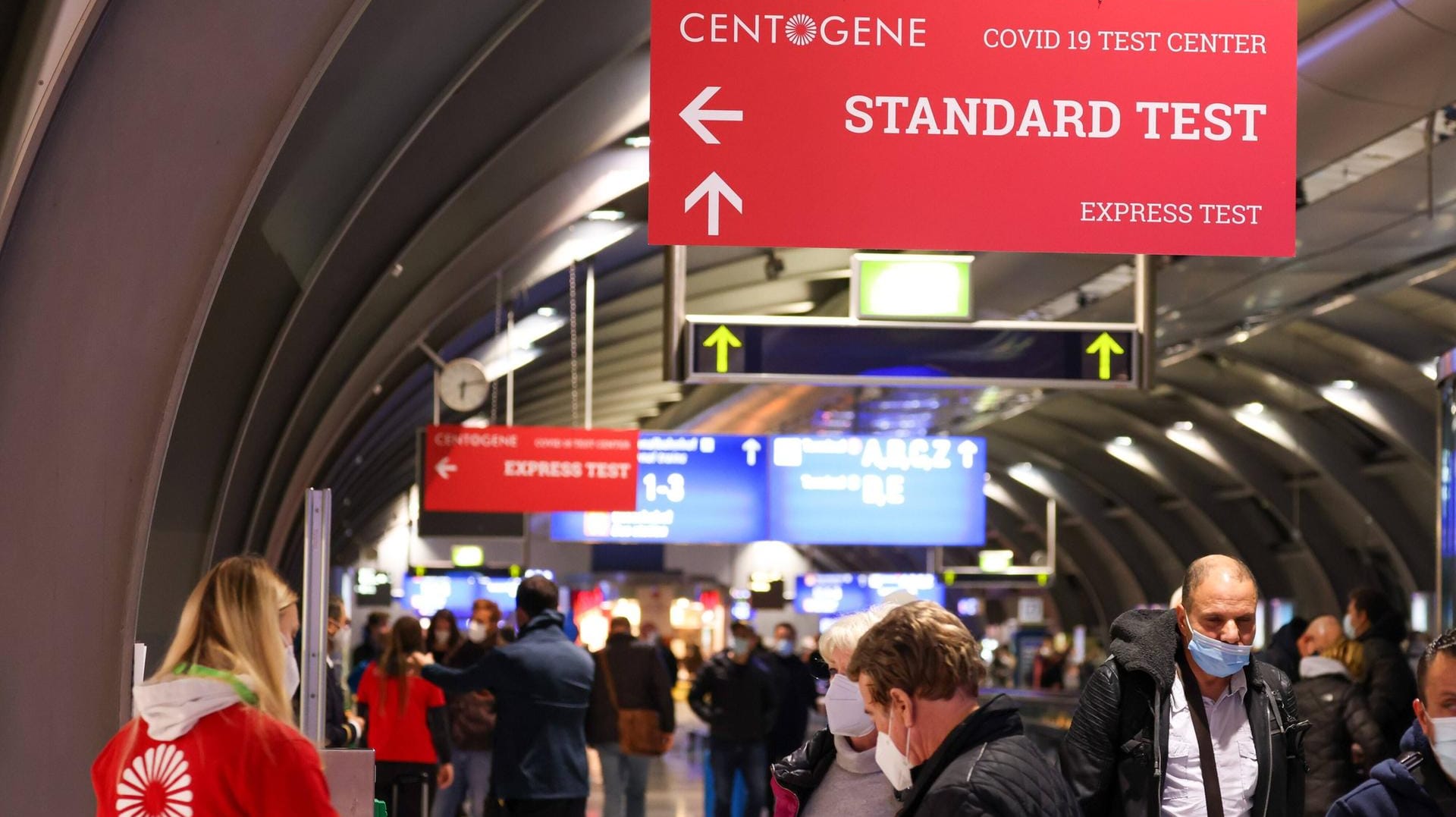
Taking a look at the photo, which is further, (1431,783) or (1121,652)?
(1121,652)

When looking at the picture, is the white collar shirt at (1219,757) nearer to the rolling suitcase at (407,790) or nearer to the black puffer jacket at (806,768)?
the black puffer jacket at (806,768)

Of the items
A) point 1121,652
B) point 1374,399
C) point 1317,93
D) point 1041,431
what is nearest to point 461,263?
point 1317,93

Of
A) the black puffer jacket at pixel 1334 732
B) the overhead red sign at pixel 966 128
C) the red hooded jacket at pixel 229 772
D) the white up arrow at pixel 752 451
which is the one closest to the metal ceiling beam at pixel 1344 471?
the white up arrow at pixel 752 451

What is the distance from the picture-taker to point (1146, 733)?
4.66 m

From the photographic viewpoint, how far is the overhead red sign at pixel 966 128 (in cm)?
513

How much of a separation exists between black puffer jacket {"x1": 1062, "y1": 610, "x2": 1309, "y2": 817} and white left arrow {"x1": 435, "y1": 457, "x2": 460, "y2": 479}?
8264 mm

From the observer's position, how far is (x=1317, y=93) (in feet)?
36.2

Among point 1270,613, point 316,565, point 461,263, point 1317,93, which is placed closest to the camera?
point 316,565

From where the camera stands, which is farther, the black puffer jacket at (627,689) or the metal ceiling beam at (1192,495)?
the metal ceiling beam at (1192,495)

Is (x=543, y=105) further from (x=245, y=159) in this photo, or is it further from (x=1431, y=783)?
(x=1431, y=783)

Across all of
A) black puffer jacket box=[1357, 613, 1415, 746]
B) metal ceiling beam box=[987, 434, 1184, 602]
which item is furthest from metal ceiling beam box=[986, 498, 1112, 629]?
black puffer jacket box=[1357, 613, 1415, 746]

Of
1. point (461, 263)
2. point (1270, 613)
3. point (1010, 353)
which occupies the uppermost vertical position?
point (461, 263)

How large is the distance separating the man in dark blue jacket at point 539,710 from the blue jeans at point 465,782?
2748 mm

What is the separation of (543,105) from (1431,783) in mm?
6472
